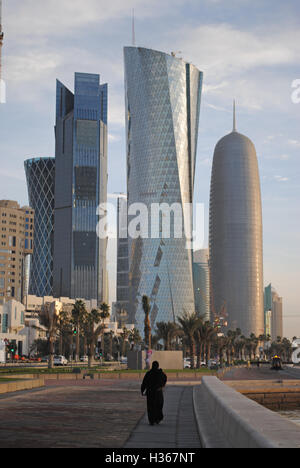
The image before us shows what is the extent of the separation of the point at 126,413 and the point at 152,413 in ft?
11.4

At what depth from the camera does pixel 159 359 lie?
7019 cm

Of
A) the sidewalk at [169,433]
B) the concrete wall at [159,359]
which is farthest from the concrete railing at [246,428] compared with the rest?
the concrete wall at [159,359]

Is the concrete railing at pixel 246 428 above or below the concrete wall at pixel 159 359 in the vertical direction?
above

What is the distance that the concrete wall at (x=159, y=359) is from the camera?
225 feet

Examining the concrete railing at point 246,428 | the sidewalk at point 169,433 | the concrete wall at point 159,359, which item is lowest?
the concrete wall at point 159,359

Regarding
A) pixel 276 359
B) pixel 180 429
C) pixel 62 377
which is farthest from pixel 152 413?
pixel 276 359

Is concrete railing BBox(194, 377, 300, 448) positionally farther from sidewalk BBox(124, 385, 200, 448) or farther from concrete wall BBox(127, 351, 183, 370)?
concrete wall BBox(127, 351, 183, 370)

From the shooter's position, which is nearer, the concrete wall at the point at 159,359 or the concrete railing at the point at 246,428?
the concrete railing at the point at 246,428

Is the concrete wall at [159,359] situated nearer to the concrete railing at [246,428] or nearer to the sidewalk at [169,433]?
the sidewalk at [169,433]

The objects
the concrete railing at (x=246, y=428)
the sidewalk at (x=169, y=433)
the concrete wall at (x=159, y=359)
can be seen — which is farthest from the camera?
the concrete wall at (x=159, y=359)

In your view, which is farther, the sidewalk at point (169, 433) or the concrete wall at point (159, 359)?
the concrete wall at point (159, 359)

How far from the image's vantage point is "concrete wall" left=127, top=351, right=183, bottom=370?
68438 millimetres

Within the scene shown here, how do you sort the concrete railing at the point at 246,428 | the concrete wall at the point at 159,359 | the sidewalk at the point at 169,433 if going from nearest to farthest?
the concrete railing at the point at 246,428 → the sidewalk at the point at 169,433 → the concrete wall at the point at 159,359
